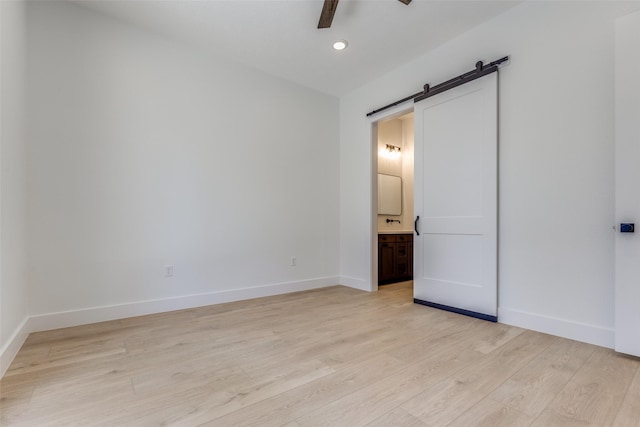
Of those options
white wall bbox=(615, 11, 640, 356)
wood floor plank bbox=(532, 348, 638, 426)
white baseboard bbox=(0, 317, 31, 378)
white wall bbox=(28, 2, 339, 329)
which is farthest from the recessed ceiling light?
white baseboard bbox=(0, 317, 31, 378)

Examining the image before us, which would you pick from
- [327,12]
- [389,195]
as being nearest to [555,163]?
[327,12]

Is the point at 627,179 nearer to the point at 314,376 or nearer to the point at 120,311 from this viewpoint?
the point at 314,376

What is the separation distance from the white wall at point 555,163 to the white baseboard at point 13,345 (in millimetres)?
3716

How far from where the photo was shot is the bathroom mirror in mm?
5450

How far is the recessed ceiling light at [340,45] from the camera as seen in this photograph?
3.24 m

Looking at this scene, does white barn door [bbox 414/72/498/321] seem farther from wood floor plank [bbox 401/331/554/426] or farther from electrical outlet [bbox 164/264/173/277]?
electrical outlet [bbox 164/264/173/277]

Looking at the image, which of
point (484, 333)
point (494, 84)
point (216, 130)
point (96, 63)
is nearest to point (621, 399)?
point (484, 333)

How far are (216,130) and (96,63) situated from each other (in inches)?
47.7

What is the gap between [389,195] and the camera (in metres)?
5.61

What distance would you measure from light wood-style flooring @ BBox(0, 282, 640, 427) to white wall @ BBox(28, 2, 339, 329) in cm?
54

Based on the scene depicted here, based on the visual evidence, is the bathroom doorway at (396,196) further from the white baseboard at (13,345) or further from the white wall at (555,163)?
the white baseboard at (13,345)

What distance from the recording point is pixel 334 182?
4605 millimetres

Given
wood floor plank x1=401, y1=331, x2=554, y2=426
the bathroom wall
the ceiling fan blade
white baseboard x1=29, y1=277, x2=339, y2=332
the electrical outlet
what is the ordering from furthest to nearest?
the bathroom wall < the electrical outlet < white baseboard x1=29, y1=277, x2=339, y2=332 < the ceiling fan blade < wood floor plank x1=401, y1=331, x2=554, y2=426

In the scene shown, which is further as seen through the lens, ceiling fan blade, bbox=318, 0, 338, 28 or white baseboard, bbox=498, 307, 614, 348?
ceiling fan blade, bbox=318, 0, 338, 28
